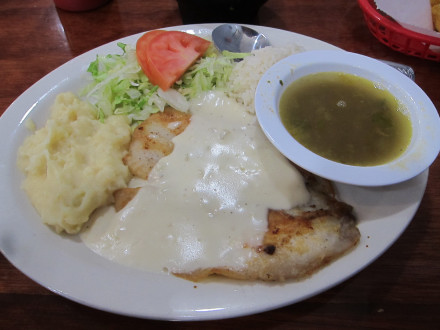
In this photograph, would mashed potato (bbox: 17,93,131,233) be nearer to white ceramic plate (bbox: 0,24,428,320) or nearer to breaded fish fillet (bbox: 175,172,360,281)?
white ceramic plate (bbox: 0,24,428,320)

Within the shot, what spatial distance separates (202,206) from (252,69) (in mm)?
1113

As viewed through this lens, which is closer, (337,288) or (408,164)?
(408,164)

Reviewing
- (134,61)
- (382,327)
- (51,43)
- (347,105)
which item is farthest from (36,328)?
(51,43)

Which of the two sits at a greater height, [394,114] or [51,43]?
[394,114]

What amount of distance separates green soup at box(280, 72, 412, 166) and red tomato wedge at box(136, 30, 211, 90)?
80 cm

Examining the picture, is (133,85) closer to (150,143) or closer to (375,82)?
(150,143)

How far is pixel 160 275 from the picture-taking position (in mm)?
1506

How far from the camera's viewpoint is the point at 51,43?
302 cm

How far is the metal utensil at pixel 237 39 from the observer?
259cm

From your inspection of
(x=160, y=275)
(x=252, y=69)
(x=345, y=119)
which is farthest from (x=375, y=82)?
(x=160, y=275)

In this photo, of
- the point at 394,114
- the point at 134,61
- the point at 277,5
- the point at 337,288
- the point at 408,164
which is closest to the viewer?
the point at 408,164

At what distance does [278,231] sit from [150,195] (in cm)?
65

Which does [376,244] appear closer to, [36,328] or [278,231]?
[278,231]

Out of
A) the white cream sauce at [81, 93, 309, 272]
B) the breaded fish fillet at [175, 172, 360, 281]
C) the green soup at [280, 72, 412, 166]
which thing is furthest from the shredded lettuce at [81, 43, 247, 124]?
the breaded fish fillet at [175, 172, 360, 281]
